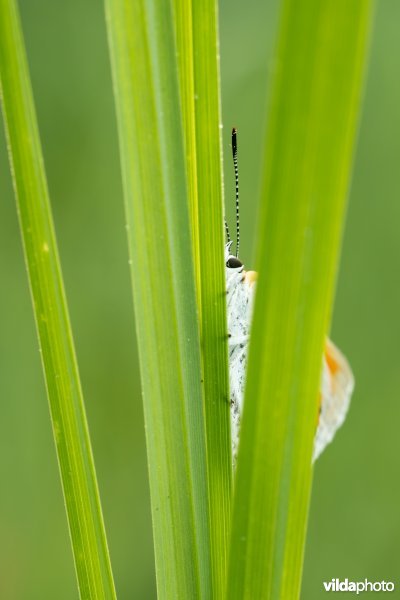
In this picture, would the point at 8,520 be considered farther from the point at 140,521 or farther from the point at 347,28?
the point at 347,28

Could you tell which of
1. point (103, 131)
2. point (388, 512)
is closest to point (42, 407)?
point (103, 131)
